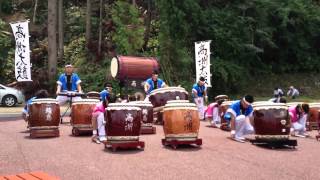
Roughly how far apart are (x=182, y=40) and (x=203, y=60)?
6.32m

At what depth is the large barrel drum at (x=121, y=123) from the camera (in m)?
9.16

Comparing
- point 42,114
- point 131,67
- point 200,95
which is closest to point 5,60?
point 131,67

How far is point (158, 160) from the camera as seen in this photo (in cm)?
816

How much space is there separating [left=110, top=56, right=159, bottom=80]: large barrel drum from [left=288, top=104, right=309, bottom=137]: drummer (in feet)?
29.4

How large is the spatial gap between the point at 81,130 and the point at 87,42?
18.3 m

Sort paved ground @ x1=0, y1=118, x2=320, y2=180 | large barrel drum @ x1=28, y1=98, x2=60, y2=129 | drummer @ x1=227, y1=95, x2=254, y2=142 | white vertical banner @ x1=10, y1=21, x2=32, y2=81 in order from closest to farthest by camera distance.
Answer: paved ground @ x1=0, y1=118, x2=320, y2=180 < drummer @ x1=227, y1=95, x2=254, y2=142 < large barrel drum @ x1=28, y1=98, x2=60, y2=129 < white vertical banner @ x1=10, y1=21, x2=32, y2=81

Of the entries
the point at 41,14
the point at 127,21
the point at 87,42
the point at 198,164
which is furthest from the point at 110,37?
the point at 198,164

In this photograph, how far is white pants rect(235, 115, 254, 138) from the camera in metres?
10.6

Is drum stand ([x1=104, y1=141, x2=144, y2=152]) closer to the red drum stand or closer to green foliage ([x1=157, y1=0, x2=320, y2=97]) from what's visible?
the red drum stand

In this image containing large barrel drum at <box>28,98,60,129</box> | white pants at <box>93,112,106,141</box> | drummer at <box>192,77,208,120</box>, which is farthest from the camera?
drummer at <box>192,77,208,120</box>

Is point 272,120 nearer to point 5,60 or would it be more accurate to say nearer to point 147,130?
point 147,130

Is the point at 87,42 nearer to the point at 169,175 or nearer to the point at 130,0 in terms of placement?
the point at 130,0

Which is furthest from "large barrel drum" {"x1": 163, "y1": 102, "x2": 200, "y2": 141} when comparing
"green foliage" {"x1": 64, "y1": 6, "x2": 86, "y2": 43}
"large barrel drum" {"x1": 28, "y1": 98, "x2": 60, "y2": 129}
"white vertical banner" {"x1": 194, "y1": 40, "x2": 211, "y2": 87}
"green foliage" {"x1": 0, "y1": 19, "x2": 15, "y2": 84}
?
"green foliage" {"x1": 64, "y1": 6, "x2": 86, "y2": 43}

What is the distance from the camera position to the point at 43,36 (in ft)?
112
